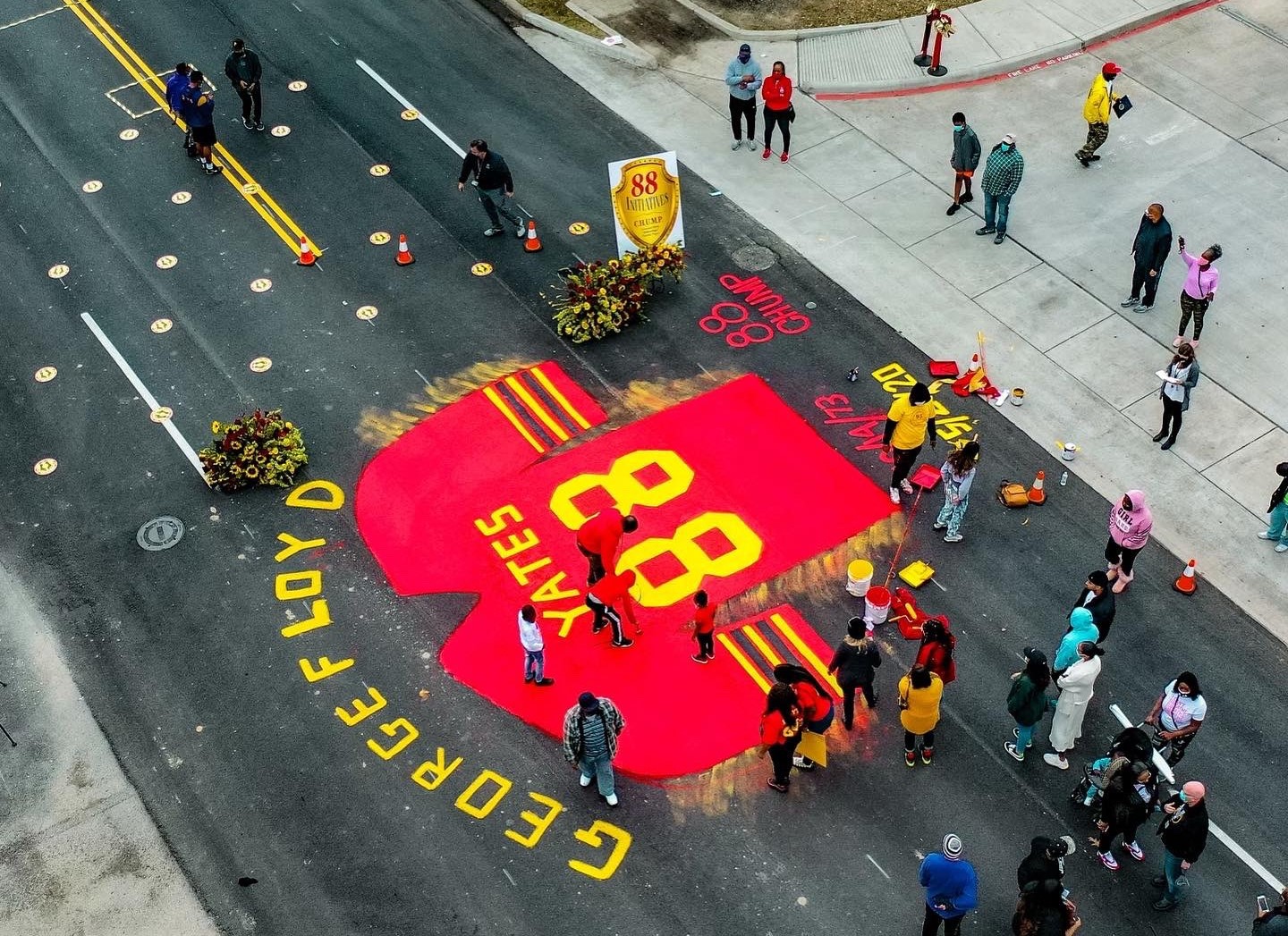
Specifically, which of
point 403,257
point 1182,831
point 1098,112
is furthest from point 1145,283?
point 403,257

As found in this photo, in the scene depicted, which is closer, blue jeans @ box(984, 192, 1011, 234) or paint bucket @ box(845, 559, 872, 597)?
paint bucket @ box(845, 559, 872, 597)

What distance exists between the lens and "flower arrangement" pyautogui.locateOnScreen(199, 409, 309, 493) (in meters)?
16.2

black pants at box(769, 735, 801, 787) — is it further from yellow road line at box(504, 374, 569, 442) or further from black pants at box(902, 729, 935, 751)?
yellow road line at box(504, 374, 569, 442)

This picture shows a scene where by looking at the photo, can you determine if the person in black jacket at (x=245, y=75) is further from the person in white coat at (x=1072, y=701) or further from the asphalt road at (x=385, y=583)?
the person in white coat at (x=1072, y=701)

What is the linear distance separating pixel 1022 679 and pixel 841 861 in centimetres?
242

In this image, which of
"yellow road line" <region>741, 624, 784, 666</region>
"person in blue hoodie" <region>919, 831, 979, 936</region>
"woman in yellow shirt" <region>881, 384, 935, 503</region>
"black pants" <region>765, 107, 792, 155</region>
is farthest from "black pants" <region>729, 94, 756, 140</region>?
"person in blue hoodie" <region>919, 831, 979, 936</region>

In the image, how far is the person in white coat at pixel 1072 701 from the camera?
A: 12617 millimetres

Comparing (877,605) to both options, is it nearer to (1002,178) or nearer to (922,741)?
Answer: (922,741)

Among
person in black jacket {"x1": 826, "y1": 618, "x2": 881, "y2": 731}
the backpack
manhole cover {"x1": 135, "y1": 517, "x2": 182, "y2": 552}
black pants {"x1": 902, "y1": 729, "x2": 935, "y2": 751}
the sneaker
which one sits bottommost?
manhole cover {"x1": 135, "y1": 517, "x2": 182, "y2": 552}

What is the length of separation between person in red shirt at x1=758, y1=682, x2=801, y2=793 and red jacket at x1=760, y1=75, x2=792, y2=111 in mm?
11172

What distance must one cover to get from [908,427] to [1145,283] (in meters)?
5.46

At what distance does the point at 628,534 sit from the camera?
15.6 m

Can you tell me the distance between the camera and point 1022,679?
12.5 meters

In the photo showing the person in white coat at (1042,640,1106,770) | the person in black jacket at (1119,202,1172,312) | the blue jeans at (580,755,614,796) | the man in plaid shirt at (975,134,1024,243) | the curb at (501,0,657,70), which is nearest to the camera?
the blue jeans at (580,755,614,796)
